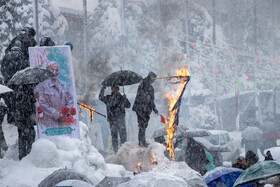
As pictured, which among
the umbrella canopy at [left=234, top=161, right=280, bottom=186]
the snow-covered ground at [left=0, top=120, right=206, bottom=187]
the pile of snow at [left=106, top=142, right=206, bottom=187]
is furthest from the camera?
the pile of snow at [left=106, top=142, right=206, bottom=187]

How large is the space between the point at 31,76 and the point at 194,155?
4.05m

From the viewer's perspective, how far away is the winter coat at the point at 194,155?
27.7 ft

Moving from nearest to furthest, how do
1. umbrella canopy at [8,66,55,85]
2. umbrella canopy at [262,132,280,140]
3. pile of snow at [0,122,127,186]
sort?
pile of snow at [0,122,127,186]
umbrella canopy at [8,66,55,85]
umbrella canopy at [262,132,280,140]

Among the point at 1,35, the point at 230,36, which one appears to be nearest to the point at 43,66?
the point at 1,35

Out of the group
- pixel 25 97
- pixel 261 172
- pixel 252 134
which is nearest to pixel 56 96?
pixel 25 97

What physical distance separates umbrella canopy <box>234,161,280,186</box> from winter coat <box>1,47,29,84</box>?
4.69m

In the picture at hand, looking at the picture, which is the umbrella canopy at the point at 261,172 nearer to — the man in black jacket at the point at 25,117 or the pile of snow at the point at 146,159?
the pile of snow at the point at 146,159

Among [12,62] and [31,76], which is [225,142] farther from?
[31,76]

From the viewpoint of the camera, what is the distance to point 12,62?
23.0 feet

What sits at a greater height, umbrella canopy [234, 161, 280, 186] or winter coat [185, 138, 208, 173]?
umbrella canopy [234, 161, 280, 186]

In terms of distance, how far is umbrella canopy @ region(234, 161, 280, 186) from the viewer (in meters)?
3.74

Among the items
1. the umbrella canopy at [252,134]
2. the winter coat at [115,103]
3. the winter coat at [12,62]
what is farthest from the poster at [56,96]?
the umbrella canopy at [252,134]

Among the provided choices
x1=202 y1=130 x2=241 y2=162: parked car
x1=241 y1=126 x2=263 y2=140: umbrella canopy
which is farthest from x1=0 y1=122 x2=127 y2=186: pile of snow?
x1=202 y1=130 x2=241 y2=162: parked car

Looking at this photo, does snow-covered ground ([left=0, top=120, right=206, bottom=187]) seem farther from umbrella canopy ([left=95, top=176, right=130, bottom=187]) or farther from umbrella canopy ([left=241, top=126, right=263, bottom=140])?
umbrella canopy ([left=241, top=126, right=263, bottom=140])
